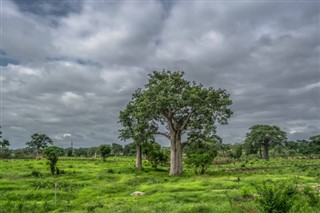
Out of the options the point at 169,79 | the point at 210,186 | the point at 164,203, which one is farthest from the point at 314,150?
the point at 164,203

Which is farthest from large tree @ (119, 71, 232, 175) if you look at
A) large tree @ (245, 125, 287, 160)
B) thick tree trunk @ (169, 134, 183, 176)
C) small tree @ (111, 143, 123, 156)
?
small tree @ (111, 143, 123, 156)

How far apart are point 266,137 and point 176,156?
→ 2285 inches

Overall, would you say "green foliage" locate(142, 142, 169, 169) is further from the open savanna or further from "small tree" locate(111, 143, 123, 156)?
"small tree" locate(111, 143, 123, 156)

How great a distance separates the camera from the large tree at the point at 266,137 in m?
93.7

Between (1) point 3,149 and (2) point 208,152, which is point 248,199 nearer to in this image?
(2) point 208,152

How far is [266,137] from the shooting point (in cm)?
9438

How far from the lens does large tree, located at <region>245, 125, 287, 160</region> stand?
93.7 meters

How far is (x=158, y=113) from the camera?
4516 cm

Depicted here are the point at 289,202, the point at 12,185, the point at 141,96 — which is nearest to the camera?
the point at 289,202

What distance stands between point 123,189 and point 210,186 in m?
8.59

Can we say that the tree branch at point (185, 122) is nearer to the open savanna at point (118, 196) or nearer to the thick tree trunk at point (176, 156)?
the thick tree trunk at point (176, 156)

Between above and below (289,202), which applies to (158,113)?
above

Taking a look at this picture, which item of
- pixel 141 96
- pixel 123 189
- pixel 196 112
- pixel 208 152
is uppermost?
pixel 141 96

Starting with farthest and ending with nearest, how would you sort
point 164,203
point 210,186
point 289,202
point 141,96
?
1. point 141,96
2. point 210,186
3. point 164,203
4. point 289,202
